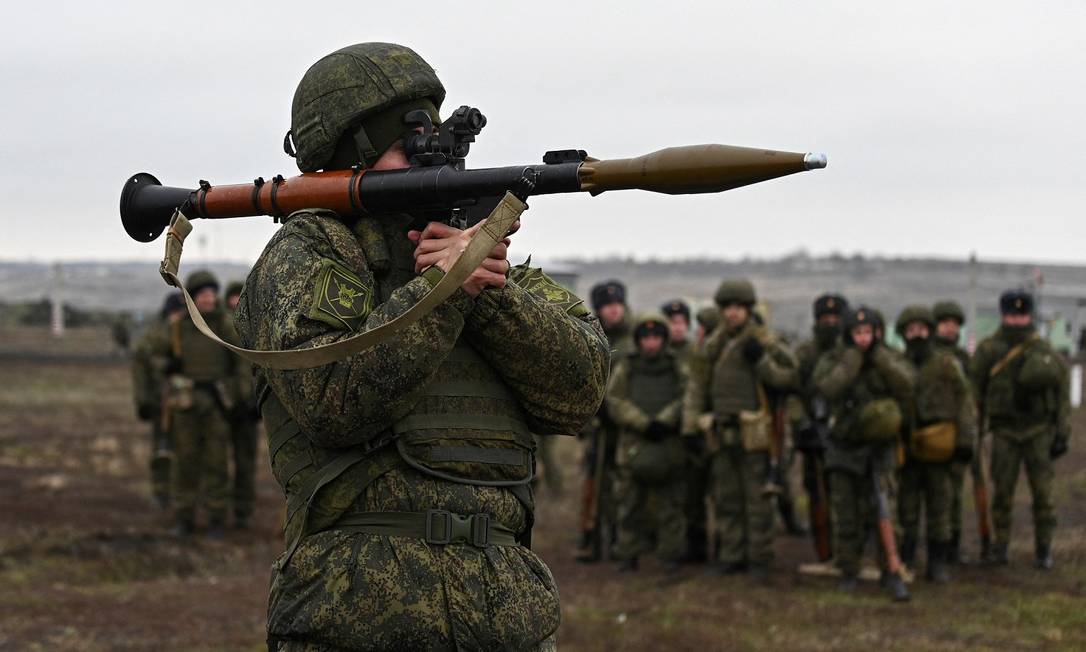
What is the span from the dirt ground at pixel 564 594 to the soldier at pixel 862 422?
21.4 inches

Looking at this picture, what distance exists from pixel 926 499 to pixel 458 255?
886 cm

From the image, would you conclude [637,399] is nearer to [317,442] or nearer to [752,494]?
[752,494]

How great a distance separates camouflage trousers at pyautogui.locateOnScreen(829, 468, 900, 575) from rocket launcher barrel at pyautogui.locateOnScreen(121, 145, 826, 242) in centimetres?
775

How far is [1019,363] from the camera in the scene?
12.3 m

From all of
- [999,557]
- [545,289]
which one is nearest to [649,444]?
[999,557]

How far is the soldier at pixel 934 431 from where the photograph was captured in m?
11.4

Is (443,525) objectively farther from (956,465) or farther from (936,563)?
(956,465)

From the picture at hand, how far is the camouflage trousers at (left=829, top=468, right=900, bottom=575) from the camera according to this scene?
1119 centimetres

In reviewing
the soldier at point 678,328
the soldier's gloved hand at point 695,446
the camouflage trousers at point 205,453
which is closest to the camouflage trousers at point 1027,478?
the soldier's gloved hand at point 695,446

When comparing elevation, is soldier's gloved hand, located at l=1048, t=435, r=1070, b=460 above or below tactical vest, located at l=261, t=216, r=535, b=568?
below

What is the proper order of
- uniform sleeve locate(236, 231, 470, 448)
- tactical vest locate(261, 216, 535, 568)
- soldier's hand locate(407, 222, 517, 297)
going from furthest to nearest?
tactical vest locate(261, 216, 535, 568) → soldier's hand locate(407, 222, 517, 297) → uniform sleeve locate(236, 231, 470, 448)

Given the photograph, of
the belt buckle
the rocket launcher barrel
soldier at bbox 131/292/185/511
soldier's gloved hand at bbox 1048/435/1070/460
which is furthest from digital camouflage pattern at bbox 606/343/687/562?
the belt buckle

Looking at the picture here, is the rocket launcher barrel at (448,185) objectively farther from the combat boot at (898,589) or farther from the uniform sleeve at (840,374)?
the combat boot at (898,589)

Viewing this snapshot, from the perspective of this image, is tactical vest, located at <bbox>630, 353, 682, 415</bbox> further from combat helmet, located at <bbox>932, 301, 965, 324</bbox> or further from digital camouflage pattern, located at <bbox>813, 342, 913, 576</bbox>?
combat helmet, located at <bbox>932, 301, 965, 324</bbox>
